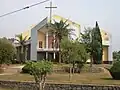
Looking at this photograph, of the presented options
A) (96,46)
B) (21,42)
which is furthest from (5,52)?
(21,42)

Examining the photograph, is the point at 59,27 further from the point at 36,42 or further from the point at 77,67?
the point at 77,67

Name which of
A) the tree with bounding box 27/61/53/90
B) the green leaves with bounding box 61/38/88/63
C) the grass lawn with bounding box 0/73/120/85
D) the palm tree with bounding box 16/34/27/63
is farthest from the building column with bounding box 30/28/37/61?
the tree with bounding box 27/61/53/90

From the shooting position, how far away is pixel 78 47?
120 feet

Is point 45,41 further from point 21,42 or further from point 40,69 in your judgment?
point 40,69

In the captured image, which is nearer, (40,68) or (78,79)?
(40,68)

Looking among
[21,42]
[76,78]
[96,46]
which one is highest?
[21,42]

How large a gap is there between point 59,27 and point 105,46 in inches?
652

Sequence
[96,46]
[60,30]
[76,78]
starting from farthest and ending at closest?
[60,30], [96,46], [76,78]

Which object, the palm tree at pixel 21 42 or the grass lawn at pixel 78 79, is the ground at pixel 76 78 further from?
the palm tree at pixel 21 42

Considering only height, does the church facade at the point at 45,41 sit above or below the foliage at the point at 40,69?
above

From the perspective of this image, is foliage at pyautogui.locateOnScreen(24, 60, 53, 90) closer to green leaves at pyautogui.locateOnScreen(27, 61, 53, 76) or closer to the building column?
green leaves at pyautogui.locateOnScreen(27, 61, 53, 76)

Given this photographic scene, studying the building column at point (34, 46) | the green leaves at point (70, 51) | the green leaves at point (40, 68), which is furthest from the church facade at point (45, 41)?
the green leaves at point (40, 68)

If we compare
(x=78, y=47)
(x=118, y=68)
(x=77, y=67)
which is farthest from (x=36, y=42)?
(x=118, y=68)

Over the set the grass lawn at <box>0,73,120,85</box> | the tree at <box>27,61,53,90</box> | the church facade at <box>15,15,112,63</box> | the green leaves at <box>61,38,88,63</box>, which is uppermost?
the church facade at <box>15,15,112,63</box>
